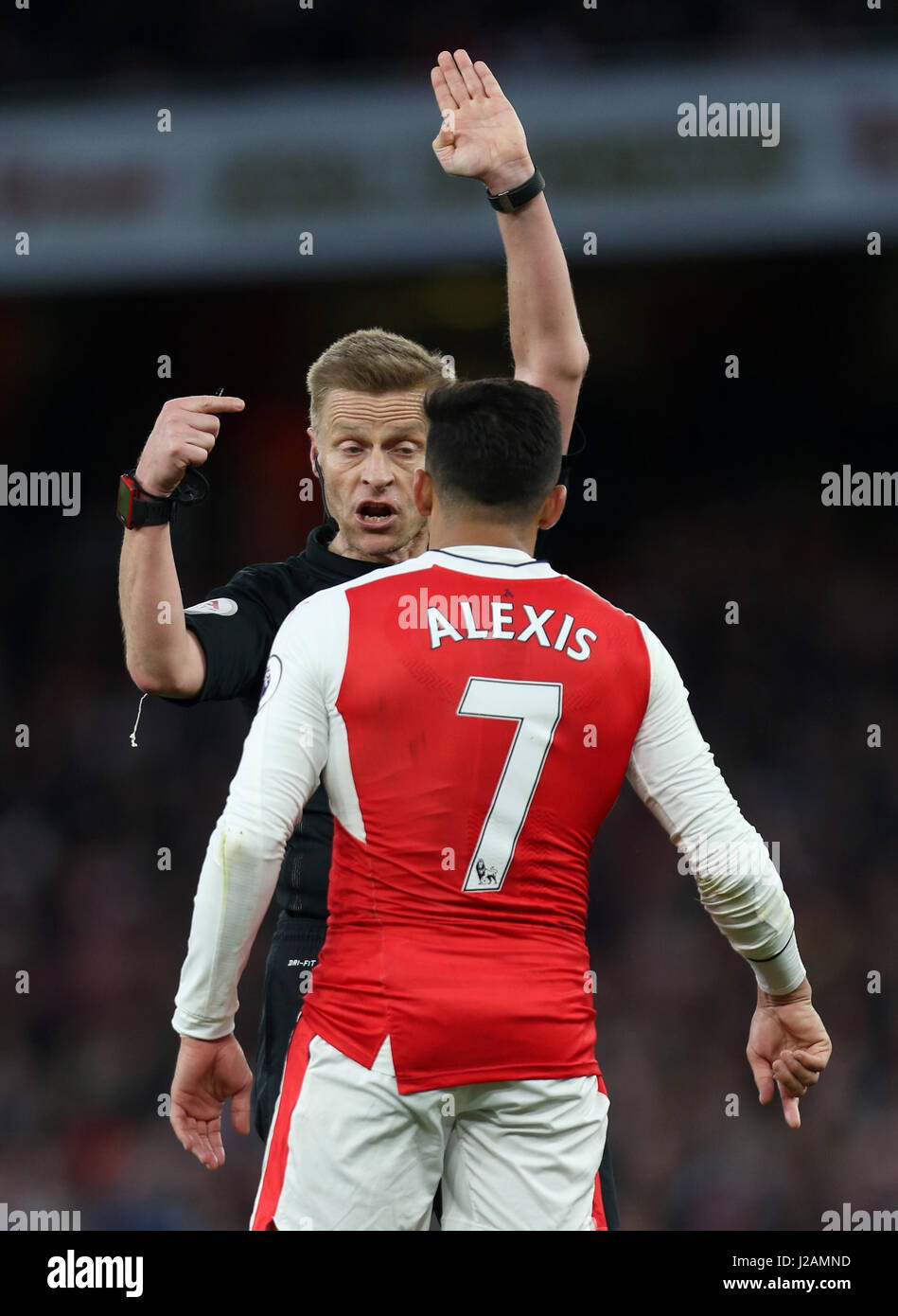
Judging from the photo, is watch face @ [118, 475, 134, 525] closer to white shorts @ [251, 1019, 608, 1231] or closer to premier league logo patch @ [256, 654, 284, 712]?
premier league logo patch @ [256, 654, 284, 712]

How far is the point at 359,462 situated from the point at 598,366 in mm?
6427

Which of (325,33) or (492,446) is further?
(325,33)

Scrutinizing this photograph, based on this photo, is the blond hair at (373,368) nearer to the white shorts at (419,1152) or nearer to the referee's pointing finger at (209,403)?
the referee's pointing finger at (209,403)

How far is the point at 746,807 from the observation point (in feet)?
27.5

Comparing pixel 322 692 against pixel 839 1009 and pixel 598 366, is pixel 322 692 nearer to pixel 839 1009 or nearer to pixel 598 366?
pixel 839 1009

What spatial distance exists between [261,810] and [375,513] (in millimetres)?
952

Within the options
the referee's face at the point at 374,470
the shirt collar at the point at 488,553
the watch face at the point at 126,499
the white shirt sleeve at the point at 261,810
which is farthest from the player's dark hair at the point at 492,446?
the referee's face at the point at 374,470

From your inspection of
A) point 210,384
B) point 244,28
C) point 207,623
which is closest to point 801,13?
point 244,28

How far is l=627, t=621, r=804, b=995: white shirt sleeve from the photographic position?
2514 millimetres

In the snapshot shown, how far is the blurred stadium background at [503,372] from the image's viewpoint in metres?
7.44

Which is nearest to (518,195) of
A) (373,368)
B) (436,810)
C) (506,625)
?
(373,368)

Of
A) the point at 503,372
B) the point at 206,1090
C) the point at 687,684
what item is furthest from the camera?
the point at 503,372

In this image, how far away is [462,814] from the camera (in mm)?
2312

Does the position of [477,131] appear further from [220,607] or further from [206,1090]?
[206,1090]
